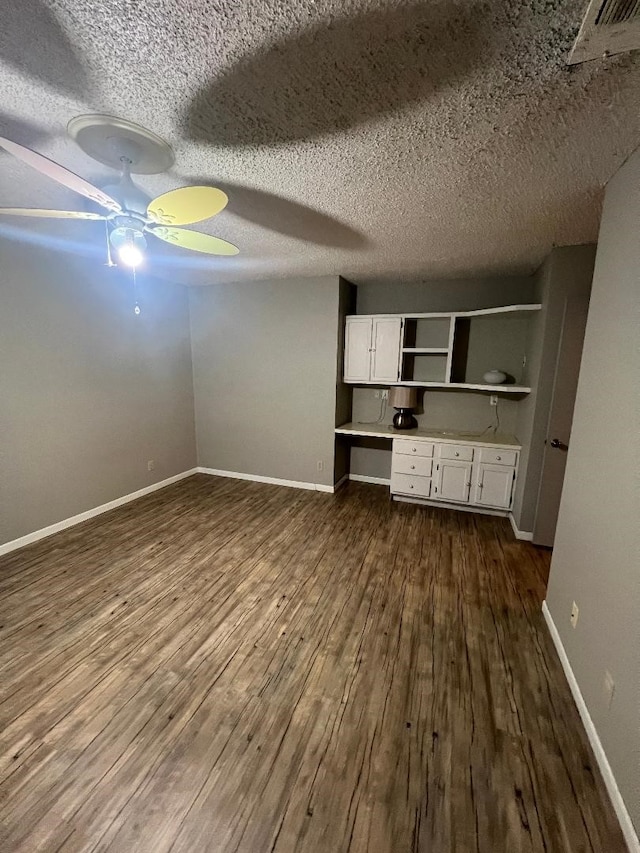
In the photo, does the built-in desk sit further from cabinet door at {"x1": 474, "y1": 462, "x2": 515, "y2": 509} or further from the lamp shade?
the lamp shade

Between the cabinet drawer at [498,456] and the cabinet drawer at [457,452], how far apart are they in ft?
0.40

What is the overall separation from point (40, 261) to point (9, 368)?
0.95 metres

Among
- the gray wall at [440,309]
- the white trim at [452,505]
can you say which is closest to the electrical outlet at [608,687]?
the white trim at [452,505]

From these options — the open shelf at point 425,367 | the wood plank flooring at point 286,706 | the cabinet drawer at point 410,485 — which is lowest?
the wood plank flooring at point 286,706

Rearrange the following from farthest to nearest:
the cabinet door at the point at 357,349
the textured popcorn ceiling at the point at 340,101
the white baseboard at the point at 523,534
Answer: the cabinet door at the point at 357,349 < the white baseboard at the point at 523,534 < the textured popcorn ceiling at the point at 340,101

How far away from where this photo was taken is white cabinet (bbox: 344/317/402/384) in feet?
13.0

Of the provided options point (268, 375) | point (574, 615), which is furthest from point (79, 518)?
point (574, 615)

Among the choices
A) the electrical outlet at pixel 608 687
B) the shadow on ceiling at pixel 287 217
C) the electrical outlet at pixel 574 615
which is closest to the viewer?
the electrical outlet at pixel 608 687

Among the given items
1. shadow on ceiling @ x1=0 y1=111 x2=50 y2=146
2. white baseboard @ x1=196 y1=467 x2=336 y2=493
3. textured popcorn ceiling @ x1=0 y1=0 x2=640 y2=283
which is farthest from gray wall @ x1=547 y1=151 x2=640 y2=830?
white baseboard @ x1=196 y1=467 x2=336 y2=493

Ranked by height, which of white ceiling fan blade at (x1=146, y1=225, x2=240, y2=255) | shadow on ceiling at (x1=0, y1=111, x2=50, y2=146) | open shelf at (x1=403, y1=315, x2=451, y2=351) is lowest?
open shelf at (x1=403, y1=315, x2=451, y2=351)

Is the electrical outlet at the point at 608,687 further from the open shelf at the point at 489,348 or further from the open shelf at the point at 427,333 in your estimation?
the open shelf at the point at 427,333

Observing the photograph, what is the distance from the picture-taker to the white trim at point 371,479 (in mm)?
4535

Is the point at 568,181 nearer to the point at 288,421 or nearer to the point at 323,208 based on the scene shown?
the point at 323,208

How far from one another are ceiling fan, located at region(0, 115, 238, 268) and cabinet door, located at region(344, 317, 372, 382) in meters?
2.44
